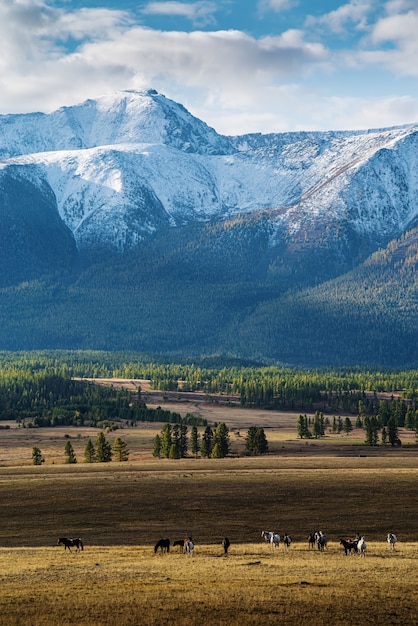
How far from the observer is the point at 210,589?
55.6 metres

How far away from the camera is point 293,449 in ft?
578

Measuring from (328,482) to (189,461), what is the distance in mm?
42795

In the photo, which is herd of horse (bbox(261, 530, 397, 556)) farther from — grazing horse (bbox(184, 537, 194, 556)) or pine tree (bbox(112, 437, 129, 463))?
pine tree (bbox(112, 437, 129, 463))

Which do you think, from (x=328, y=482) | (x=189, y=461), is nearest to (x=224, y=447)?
(x=189, y=461)

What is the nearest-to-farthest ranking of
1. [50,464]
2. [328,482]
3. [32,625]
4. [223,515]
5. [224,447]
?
[32,625] < [223,515] < [328,482] < [50,464] < [224,447]

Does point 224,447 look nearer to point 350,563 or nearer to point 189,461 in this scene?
point 189,461

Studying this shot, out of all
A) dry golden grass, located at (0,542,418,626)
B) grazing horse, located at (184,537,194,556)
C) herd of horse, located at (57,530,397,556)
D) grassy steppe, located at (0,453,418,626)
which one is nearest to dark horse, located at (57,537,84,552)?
herd of horse, located at (57,530,397,556)

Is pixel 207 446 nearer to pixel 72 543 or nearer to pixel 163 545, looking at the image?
pixel 72 543

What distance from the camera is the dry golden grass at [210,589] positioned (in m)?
50.4

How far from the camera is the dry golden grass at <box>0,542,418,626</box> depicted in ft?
165

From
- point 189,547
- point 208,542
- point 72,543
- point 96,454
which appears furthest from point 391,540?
point 96,454

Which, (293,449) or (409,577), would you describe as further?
(293,449)

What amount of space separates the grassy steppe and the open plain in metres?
0.12

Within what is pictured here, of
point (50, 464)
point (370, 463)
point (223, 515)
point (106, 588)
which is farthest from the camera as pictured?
point (50, 464)
